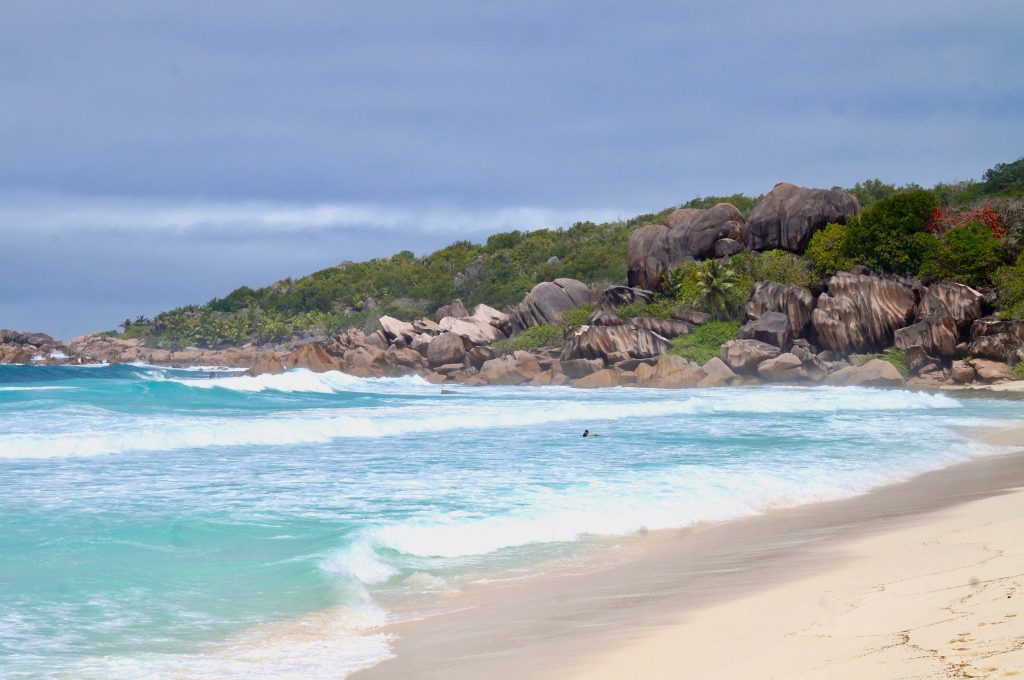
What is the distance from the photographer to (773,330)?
4334 centimetres

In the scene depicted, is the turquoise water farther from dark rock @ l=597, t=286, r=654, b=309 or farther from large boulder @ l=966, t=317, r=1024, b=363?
dark rock @ l=597, t=286, r=654, b=309

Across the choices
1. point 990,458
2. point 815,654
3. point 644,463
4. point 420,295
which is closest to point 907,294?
point 990,458

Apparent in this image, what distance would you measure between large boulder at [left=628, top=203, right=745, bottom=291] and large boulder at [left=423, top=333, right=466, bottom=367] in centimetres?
1370

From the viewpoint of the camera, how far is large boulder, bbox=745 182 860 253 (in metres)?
51.8

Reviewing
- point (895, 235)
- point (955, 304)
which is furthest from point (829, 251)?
point (955, 304)

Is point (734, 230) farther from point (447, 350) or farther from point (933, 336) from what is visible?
point (447, 350)

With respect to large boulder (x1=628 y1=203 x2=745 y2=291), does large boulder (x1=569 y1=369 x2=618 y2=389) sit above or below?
below

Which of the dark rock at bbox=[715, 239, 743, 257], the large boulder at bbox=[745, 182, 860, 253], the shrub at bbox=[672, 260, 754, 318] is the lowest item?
the shrub at bbox=[672, 260, 754, 318]

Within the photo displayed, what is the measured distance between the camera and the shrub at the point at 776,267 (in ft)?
159

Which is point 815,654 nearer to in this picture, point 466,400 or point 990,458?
point 990,458

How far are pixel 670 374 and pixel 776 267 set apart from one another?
1206 centimetres

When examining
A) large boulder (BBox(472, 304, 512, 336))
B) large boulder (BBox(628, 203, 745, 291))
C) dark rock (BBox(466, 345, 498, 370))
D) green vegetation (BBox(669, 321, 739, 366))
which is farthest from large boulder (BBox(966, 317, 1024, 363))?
large boulder (BBox(472, 304, 512, 336))

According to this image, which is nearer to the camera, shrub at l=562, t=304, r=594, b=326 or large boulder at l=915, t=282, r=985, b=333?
large boulder at l=915, t=282, r=985, b=333

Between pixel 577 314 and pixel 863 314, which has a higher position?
pixel 577 314
